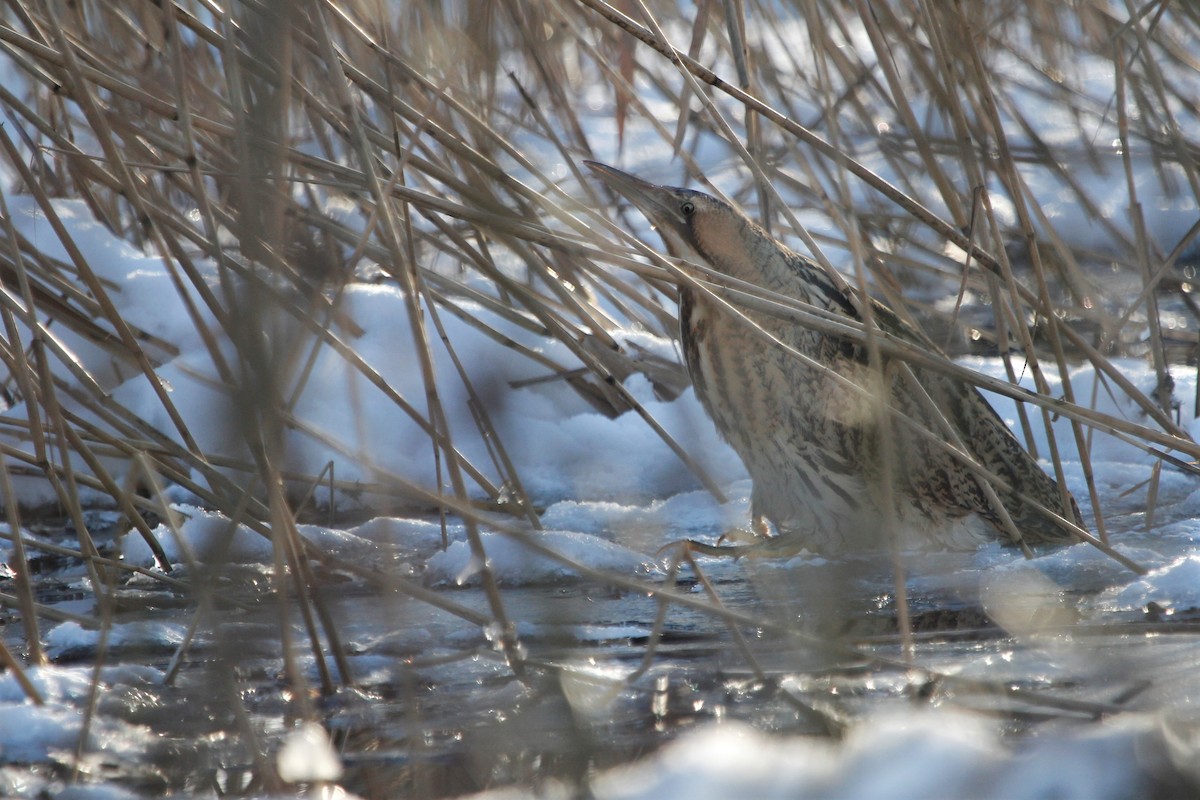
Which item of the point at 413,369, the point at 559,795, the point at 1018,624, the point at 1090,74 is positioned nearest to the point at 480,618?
the point at 559,795

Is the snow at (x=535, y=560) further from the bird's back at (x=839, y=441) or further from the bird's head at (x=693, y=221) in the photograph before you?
the bird's head at (x=693, y=221)

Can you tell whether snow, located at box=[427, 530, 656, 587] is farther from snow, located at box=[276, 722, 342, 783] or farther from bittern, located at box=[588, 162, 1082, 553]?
snow, located at box=[276, 722, 342, 783]

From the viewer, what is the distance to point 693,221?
7.86 feet

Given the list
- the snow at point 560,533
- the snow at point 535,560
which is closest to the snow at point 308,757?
the snow at point 560,533

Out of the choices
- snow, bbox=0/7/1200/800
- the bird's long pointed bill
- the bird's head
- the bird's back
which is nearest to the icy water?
snow, bbox=0/7/1200/800

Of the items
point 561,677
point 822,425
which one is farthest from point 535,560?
point 561,677

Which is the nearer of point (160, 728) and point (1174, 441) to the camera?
point (160, 728)

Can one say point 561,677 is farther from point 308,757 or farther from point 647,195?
point 647,195

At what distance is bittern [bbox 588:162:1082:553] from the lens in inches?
91.3

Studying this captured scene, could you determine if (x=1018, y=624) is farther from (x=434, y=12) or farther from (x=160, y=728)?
(x=434, y=12)

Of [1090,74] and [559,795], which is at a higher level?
[1090,74]

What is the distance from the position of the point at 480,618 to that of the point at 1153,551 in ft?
3.71

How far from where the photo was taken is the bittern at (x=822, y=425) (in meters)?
2.32

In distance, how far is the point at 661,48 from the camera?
174 cm
